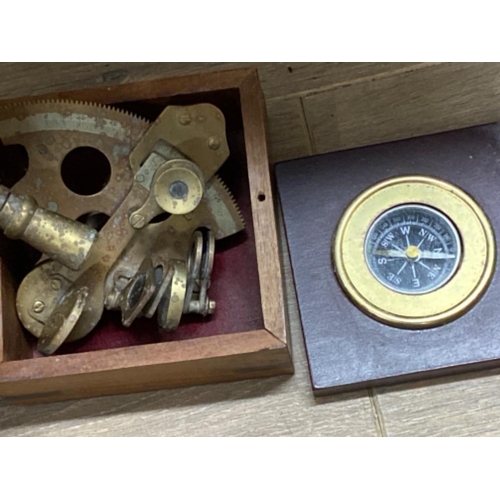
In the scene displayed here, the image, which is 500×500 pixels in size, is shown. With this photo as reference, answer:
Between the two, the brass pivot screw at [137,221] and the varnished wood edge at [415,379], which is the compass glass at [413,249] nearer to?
the varnished wood edge at [415,379]

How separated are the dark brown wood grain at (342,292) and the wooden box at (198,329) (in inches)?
2.6

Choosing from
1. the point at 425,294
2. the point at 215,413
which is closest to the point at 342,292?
the point at 425,294

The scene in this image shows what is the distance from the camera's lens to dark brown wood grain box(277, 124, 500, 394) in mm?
933

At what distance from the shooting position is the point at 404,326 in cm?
94

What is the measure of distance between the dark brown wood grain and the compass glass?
0.17ft

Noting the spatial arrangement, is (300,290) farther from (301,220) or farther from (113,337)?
(113,337)

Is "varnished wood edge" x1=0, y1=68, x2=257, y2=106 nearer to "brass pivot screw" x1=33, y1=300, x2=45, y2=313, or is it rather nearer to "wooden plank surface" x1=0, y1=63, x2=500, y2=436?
"wooden plank surface" x1=0, y1=63, x2=500, y2=436

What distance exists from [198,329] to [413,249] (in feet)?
1.00

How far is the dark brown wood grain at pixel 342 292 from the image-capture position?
36.7 inches

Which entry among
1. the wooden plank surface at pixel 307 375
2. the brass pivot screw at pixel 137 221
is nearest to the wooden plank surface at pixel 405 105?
the wooden plank surface at pixel 307 375

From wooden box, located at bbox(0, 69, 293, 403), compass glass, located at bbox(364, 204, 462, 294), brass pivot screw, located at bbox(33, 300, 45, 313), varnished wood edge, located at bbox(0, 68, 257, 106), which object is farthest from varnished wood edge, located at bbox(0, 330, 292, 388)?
varnished wood edge, located at bbox(0, 68, 257, 106)

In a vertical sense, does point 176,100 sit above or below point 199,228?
above
